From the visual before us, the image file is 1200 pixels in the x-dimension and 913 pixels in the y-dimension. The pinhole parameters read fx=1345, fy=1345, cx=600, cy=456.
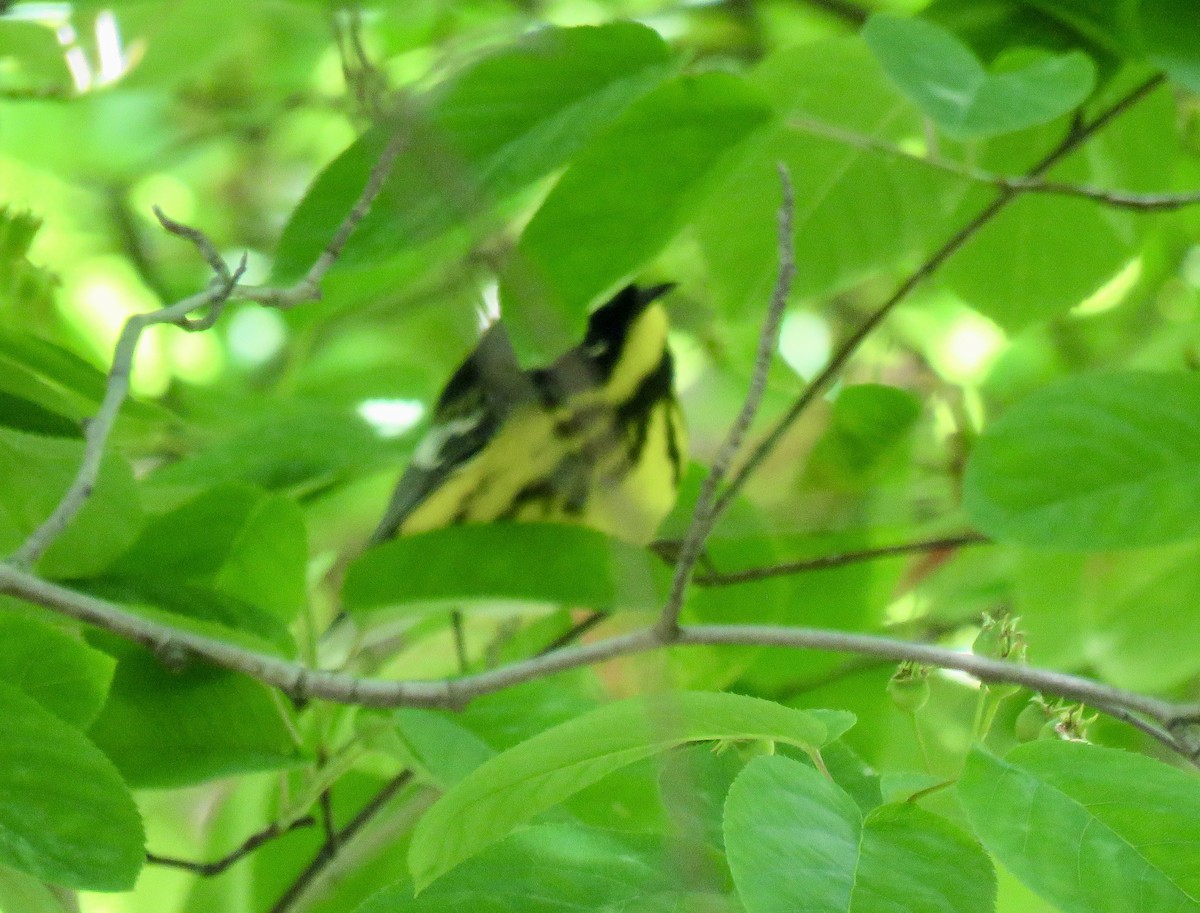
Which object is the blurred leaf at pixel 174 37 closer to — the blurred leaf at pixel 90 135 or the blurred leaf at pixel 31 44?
the blurred leaf at pixel 31 44

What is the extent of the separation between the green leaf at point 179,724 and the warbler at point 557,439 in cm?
28

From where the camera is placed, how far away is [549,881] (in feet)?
1.23

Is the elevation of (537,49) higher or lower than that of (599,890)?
higher

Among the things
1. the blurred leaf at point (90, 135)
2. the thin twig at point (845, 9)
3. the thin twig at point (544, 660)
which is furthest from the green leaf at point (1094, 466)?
the blurred leaf at point (90, 135)

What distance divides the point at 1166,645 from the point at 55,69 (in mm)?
650

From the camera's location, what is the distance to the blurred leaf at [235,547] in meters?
0.53

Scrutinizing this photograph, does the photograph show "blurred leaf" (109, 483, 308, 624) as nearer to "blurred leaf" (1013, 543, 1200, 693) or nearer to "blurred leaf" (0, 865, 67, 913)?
"blurred leaf" (0, 865, 67, 913)

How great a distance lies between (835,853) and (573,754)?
2.9 inches

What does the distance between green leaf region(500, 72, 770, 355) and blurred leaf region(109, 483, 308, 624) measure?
15cm

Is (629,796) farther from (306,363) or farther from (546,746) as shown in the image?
(306,363)

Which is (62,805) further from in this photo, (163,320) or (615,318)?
(615,318)

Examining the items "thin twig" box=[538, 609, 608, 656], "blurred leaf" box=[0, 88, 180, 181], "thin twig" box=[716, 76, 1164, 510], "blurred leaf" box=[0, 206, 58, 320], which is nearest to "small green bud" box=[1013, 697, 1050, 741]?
"thin twig" box=[716, 76, 1164, 510]

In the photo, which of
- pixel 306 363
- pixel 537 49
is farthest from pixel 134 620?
pixel 306 363

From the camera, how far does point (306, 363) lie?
3.46 ft
